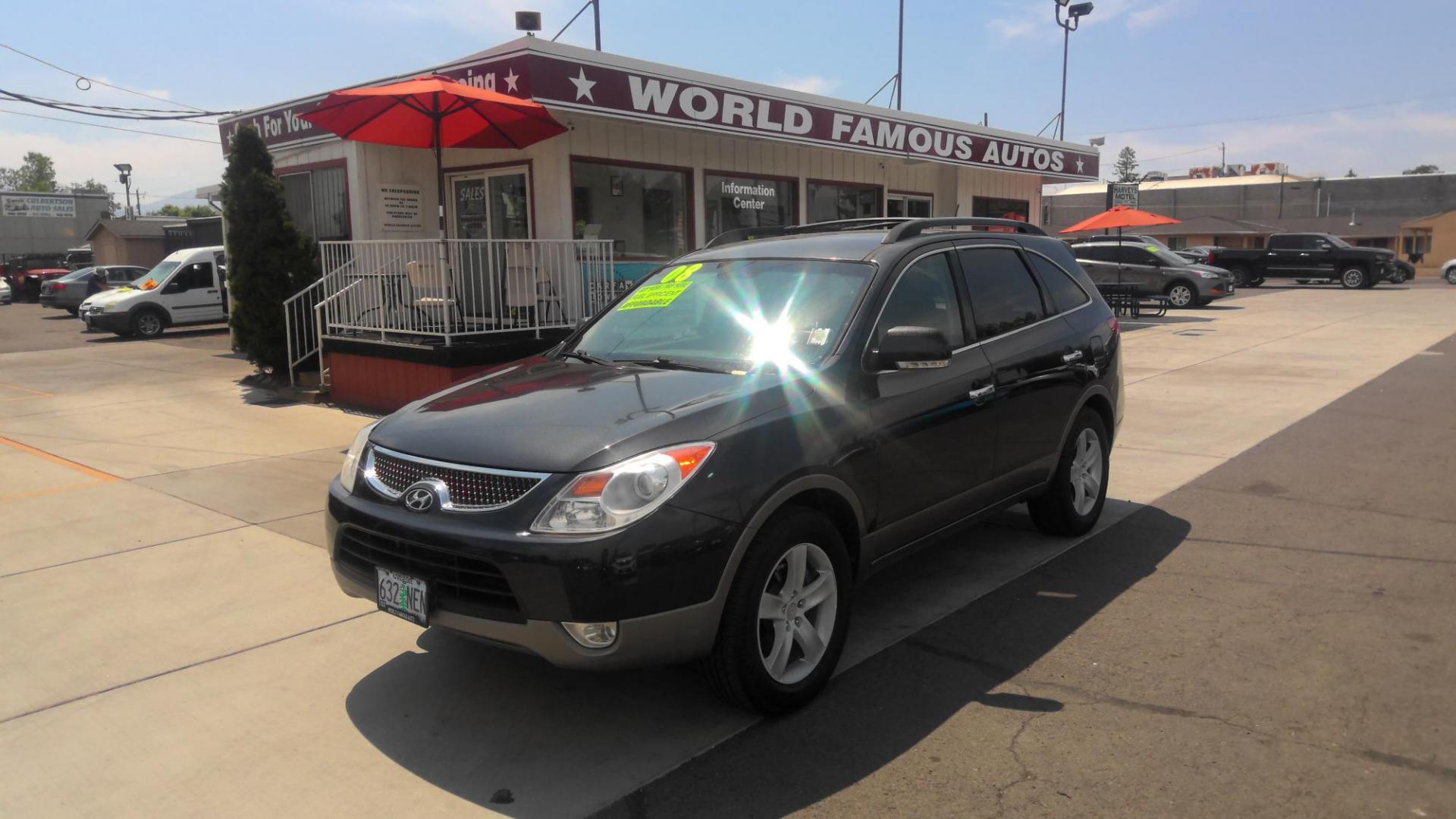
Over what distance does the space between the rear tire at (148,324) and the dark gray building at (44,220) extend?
1870 inches

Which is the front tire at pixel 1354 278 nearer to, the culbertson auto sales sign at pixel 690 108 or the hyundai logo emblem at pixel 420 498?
the culbertson auto sales sign at pixel 690 108

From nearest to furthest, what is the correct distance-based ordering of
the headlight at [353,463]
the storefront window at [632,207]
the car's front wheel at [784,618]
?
the car's front wheel at [784,618] → the headlight at [353,463] → the storefront window at [632,207]

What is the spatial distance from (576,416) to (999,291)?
2.65 meters

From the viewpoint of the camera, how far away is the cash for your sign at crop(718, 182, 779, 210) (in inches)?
571

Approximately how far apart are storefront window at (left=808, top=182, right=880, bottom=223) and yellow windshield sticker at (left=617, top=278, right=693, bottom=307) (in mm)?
11274

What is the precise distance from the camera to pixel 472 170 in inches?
513

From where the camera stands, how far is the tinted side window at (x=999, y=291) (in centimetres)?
502

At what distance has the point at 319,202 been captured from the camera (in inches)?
560

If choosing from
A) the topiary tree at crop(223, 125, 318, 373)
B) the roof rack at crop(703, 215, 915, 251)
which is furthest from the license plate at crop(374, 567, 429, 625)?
the topiary tree at crop(223, 125, 318, 373)

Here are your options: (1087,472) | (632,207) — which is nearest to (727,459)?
(1087,472)

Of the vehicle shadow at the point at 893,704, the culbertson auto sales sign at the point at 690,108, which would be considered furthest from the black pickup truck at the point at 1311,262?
the vehicle shadow at the point at 893,704

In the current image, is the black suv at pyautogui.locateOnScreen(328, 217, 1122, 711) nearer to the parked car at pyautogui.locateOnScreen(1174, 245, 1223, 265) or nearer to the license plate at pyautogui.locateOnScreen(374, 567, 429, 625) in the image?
the license plate at pyautogui.locateOnScreen(374, 567, 429, 625)

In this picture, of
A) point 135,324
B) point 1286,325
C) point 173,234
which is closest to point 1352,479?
point 1286,325

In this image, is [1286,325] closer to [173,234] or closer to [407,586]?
[407,586]
